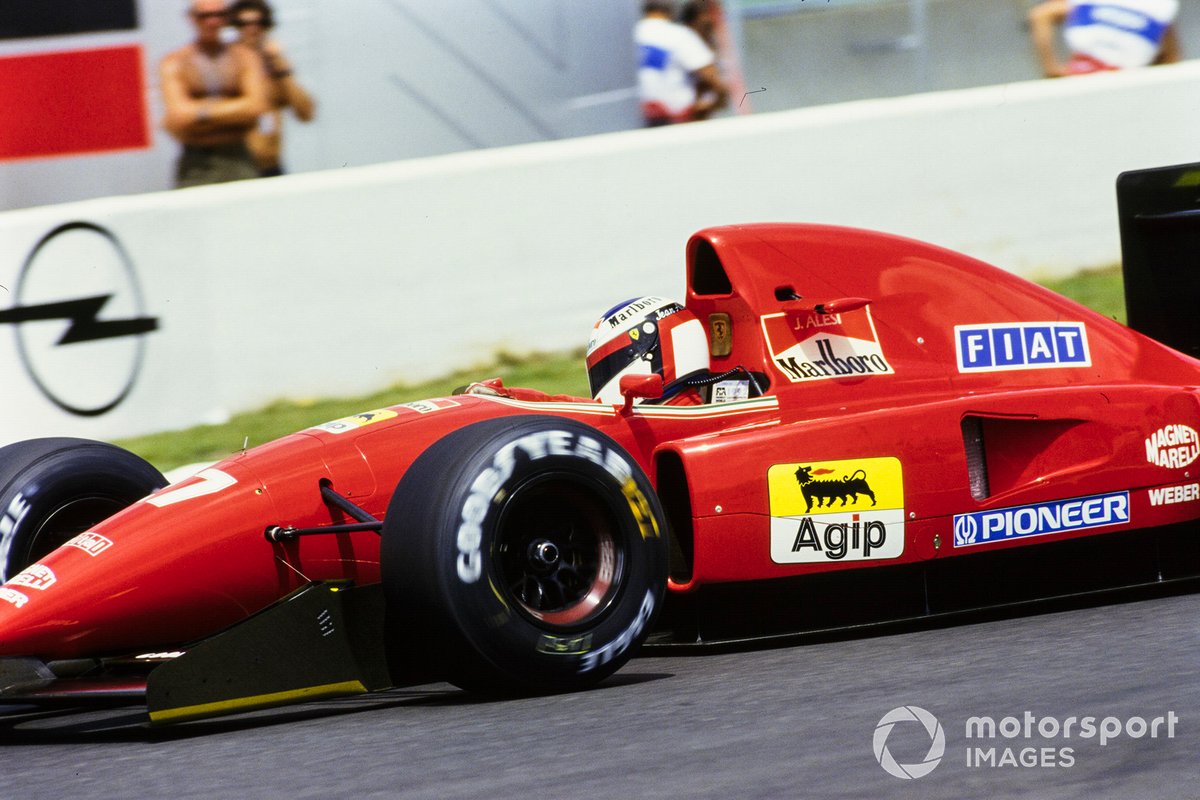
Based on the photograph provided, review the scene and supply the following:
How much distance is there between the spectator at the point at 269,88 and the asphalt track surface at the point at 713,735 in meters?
4.48

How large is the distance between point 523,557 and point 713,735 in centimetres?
84

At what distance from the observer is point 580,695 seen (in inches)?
159

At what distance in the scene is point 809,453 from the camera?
181 inches

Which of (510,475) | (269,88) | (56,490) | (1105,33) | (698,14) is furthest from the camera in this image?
(1105,33)

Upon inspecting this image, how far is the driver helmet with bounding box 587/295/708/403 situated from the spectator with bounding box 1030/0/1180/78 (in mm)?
5463

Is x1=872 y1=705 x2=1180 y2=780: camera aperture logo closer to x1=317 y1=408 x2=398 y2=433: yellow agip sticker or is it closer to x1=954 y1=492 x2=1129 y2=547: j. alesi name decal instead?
x1=954 y1=492 x2=1129 y2=547: j. alesi name decal

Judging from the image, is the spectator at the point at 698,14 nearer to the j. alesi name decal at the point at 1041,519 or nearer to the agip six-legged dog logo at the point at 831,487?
the j. alesi name decal at the point at 1041,519

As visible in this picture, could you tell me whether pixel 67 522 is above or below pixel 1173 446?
above

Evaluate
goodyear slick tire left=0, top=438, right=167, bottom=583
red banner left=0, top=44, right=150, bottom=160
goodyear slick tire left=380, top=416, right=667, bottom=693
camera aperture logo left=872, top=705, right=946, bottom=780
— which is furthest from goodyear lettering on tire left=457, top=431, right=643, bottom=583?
red banner left=0, top=44, right=150, bottom=160

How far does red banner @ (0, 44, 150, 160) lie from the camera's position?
825 cm

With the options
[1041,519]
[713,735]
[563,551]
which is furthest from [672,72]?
[713,735]

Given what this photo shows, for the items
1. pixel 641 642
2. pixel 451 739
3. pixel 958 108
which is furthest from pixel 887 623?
pixel 958 108

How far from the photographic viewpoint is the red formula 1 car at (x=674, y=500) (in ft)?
12.9

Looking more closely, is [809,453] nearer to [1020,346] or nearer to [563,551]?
[563,551]
